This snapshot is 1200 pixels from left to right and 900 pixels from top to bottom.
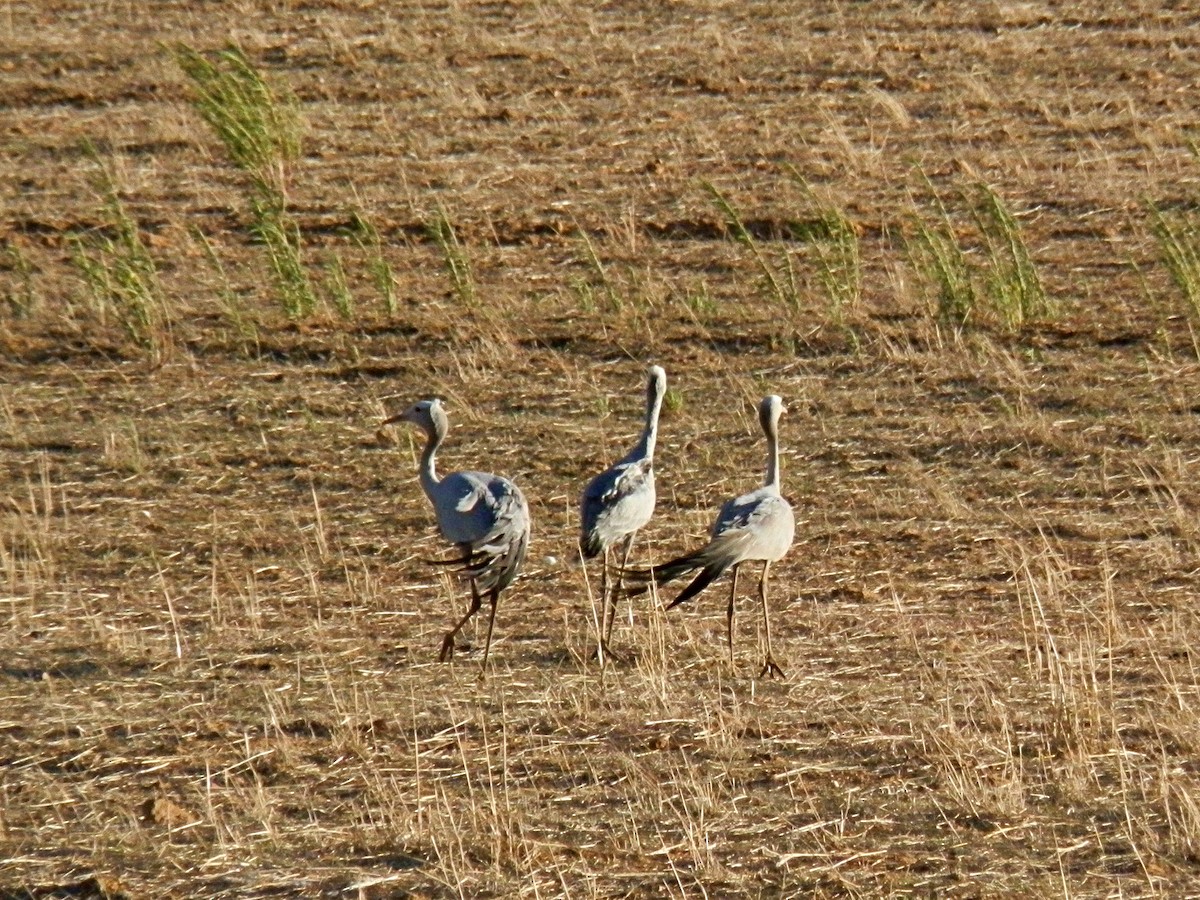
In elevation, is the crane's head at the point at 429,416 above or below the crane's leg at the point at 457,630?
above

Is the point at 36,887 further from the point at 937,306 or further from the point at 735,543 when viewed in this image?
the point at 937,306

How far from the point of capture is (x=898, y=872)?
5.71 m

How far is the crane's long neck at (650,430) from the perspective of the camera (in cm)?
825

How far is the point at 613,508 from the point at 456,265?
188 inches

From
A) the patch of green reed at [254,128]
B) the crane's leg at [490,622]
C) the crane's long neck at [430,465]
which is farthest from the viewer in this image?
the patch of green reed at [254,128]

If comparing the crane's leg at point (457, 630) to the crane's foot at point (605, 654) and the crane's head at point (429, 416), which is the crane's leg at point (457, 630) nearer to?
the crane's foot at point (605, 654)

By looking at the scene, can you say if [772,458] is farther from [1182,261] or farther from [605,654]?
[1182,261]

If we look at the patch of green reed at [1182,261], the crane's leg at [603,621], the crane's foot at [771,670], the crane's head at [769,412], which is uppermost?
the patch of green reed at [1182,261]

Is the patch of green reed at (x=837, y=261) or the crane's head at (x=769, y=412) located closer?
the crane's head at (x=769, y=412)

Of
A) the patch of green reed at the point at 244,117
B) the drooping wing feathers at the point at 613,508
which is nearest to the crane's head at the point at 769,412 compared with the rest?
the drooping wing feathers at the point at 613,508

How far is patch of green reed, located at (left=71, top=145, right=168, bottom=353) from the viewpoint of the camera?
11594 millimetres

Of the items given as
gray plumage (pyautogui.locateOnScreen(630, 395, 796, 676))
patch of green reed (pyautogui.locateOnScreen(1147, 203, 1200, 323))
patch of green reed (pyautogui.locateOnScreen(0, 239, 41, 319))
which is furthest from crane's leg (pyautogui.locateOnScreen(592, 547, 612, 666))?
patch of green reed (pyautogui.locateOnScreen(0, 239, 41, 319))

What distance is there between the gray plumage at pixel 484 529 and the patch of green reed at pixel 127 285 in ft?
13.4

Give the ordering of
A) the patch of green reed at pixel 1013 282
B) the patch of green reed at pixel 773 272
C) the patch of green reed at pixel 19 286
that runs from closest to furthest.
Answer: the patch of green reed at pixel 1013 282
the patch of green reed at pixel 773 272
the patch of green reed at pixel 19 286
